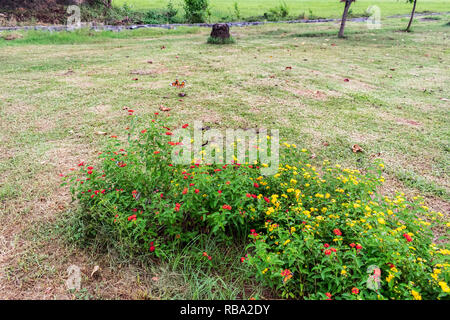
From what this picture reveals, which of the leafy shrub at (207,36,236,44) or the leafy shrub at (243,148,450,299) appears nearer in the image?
the leafy shrub at (243,148,450,299)

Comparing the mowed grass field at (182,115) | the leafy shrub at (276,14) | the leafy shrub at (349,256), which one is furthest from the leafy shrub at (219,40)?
the leafy shrub at (349,256)

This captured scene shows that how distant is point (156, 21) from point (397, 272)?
14571mm

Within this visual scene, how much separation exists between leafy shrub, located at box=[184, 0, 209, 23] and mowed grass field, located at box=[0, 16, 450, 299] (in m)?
5.32

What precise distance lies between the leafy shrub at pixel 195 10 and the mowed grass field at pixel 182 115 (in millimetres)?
5316

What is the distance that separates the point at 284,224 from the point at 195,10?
47.3ft

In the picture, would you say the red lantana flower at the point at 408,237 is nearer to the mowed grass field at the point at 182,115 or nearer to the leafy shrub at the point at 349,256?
the leafy shrub at the point at 349,256

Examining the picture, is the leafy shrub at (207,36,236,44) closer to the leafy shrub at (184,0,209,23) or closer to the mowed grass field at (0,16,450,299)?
the mowed grass field at (0,16,450,299)

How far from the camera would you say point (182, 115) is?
4.27 meters

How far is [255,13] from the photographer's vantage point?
Answer: 17766 mm

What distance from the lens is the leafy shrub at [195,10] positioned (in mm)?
13945

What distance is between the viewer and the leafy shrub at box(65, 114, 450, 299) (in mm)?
1557

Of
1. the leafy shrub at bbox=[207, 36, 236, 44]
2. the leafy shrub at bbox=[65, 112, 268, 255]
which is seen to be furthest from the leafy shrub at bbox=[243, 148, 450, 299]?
the leafy shrub at bbox=[207, 36, 236, 44]
